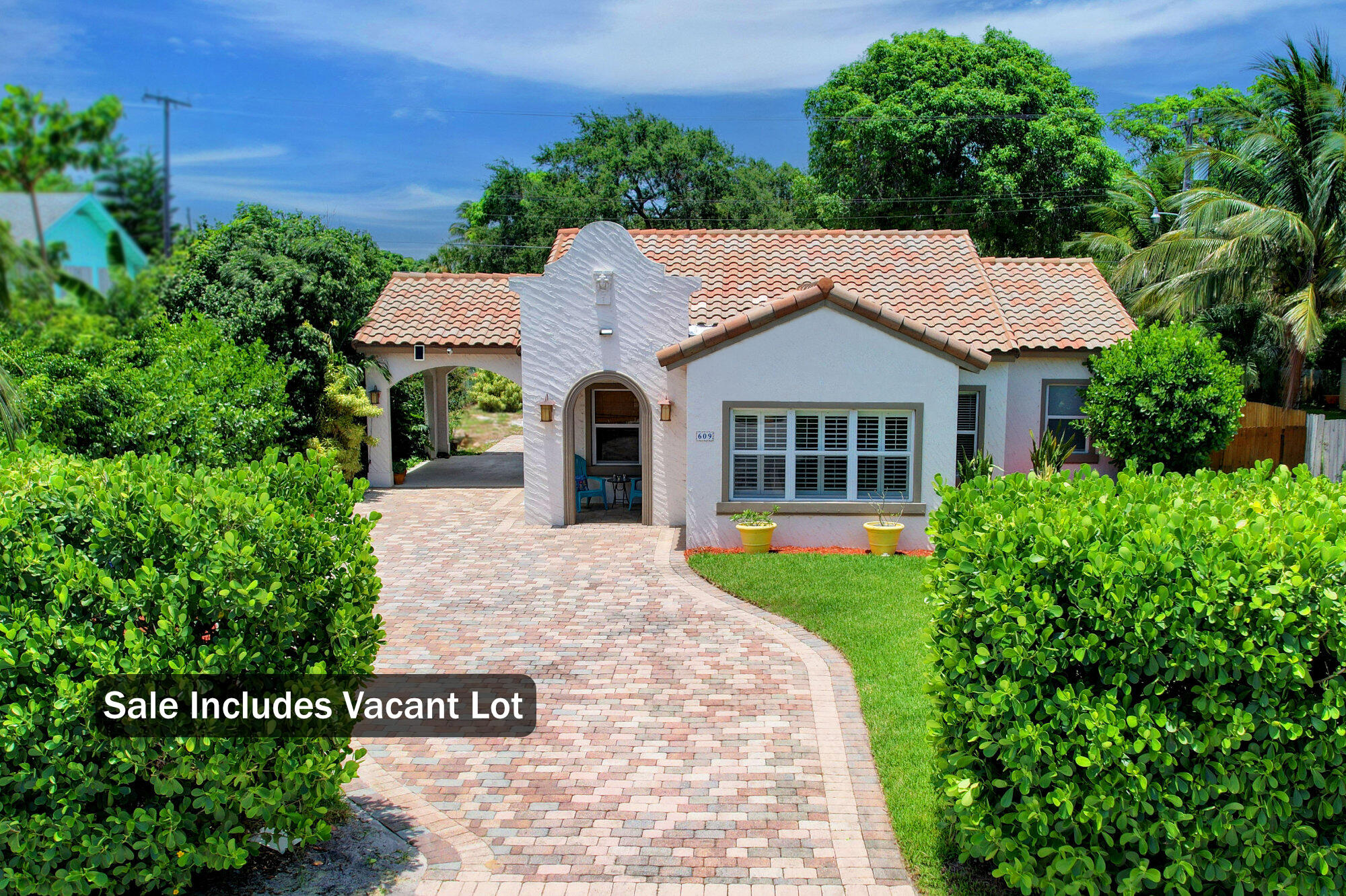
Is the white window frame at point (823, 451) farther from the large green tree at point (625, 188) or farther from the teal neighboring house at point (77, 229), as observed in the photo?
the large green tree at point (625, 188)

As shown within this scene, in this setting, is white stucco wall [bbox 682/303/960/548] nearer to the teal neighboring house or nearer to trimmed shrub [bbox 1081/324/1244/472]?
trimmed shrub [bbox 1081/324/1244/472]

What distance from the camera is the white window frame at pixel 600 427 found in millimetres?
22938

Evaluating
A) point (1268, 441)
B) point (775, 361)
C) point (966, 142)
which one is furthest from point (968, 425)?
point (966, 142)

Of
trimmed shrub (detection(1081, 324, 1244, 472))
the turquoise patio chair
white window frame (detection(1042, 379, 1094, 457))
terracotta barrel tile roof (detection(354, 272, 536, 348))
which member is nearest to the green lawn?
the turquoise patio chair

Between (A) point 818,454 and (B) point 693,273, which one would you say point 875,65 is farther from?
(A) point 818,454

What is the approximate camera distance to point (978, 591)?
5.66 meters

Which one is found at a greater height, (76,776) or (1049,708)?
(1049,708)

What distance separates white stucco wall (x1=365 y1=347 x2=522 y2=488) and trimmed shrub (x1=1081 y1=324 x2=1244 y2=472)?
42.3 ft

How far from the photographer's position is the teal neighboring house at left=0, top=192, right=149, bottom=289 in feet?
5.49

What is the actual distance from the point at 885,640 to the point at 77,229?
1067 centimetres

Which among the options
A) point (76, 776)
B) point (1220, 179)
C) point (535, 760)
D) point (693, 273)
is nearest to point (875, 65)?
point (1220, 179)

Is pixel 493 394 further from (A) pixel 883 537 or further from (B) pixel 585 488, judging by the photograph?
(A) pixel 883 537

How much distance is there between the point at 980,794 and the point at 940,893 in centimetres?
84

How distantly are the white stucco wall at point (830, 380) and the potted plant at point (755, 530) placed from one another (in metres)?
0.33
